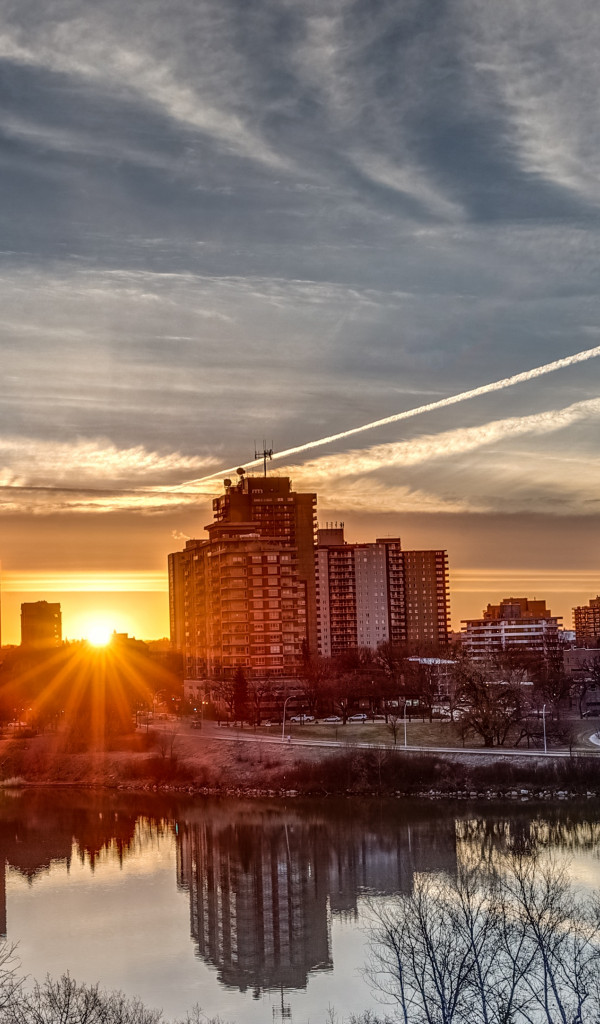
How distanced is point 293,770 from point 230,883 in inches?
977

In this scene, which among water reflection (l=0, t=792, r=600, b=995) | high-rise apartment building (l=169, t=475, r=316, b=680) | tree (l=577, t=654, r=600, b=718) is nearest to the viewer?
water reflection (l=0, t=792, r=600, b=995)

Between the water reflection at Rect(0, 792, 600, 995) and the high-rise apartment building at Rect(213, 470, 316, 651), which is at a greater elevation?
the high-rise apartment building at Rect(213, 470, 316, 651)

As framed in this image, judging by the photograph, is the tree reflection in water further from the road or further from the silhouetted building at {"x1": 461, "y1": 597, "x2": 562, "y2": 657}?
the silhouetted building at {"x1": 461, "y1": 597, "x2": 562, "y2": 657}

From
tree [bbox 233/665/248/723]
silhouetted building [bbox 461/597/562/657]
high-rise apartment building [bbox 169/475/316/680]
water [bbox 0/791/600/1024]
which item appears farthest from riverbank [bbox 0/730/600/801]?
silhouetted building [bbox 461/597/562/657]

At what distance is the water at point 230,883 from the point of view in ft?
102

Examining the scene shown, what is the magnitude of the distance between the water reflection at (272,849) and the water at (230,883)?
9 centimetres

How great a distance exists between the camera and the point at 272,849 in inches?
1969

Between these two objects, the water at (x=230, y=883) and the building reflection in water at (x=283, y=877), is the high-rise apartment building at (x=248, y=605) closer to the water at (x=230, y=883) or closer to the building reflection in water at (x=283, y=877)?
the water at (x=230, y=883)

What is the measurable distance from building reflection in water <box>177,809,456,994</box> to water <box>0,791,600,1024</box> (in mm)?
86

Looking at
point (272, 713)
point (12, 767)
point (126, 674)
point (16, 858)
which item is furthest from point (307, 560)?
point (16, 858)

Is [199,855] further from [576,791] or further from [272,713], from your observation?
[272,713]

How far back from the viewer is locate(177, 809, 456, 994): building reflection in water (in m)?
33.3

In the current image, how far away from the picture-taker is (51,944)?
35250mm

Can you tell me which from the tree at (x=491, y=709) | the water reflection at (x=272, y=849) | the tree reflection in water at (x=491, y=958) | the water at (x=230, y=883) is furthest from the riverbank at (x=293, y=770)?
the tree reflection in water at (x=491, y=958)
